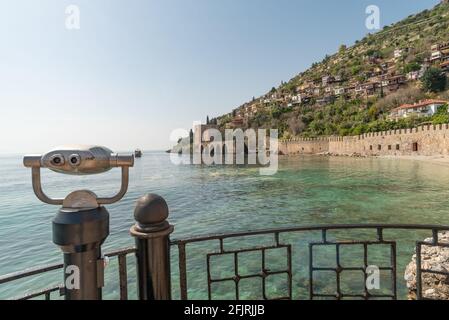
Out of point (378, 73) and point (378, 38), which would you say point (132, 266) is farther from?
point (378, 38)

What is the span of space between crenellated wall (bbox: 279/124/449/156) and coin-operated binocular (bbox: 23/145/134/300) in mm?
47820

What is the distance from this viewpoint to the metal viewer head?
144cm

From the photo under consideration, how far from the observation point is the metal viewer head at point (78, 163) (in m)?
1.44

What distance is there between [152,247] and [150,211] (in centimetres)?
25

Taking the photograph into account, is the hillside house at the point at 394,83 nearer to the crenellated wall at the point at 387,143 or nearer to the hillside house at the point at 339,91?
the hillside house at the point at 339,91

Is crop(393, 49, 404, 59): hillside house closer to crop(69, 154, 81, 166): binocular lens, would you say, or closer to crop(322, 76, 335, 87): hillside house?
crop(322, 76, 335, 87): hillside house

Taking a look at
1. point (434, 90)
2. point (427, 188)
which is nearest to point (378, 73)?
point (434, 90)

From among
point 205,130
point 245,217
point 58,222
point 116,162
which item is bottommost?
point 245,217

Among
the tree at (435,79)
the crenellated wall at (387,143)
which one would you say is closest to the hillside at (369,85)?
the tree at (435,79)

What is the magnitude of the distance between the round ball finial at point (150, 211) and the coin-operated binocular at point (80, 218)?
0.20 metres

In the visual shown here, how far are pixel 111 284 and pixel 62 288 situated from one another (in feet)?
20.6

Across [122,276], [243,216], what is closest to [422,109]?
[243,216]

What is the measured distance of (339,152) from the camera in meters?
66.1

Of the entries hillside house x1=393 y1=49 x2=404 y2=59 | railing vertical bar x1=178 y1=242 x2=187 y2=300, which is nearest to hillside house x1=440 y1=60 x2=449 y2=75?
hillside house x1=393 y1=49 x2=404 y2=59
